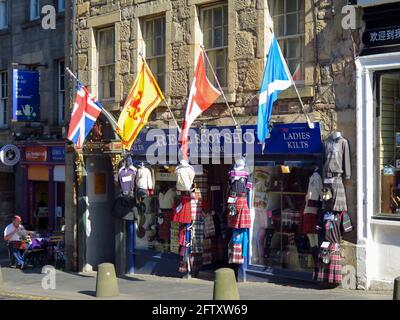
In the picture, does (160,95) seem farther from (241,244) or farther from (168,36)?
(241,244)

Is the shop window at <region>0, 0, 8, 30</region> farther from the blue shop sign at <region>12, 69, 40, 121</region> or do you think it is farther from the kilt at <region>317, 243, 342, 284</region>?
the kilt at <region>317, 243, 342, 284</region>

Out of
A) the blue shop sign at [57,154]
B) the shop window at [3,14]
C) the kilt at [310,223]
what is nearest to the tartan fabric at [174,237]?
the kilt at [310,223]

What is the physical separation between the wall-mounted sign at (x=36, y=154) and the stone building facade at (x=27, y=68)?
21cm

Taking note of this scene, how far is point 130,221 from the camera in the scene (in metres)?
17.0

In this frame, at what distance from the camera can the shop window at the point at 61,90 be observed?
2123cm

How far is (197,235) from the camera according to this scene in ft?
50.0

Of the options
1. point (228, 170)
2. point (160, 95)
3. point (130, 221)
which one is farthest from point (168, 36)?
point (130, 221)

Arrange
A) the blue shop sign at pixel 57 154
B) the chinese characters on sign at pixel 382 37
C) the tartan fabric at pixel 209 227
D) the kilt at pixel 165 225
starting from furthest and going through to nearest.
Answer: the blue shop sign at pixel 57 154
the kilt at pixel 165 225
the tartan fabric at pixel 209 227
the chinese characters on sign at pixel 382 37

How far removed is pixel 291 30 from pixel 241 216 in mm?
3761

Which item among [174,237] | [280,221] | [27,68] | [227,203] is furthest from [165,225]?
[27,68]

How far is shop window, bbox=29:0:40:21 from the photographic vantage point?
22.5m

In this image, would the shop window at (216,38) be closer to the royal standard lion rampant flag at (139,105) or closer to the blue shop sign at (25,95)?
the royal standard lion rampant flag at (139,105)
